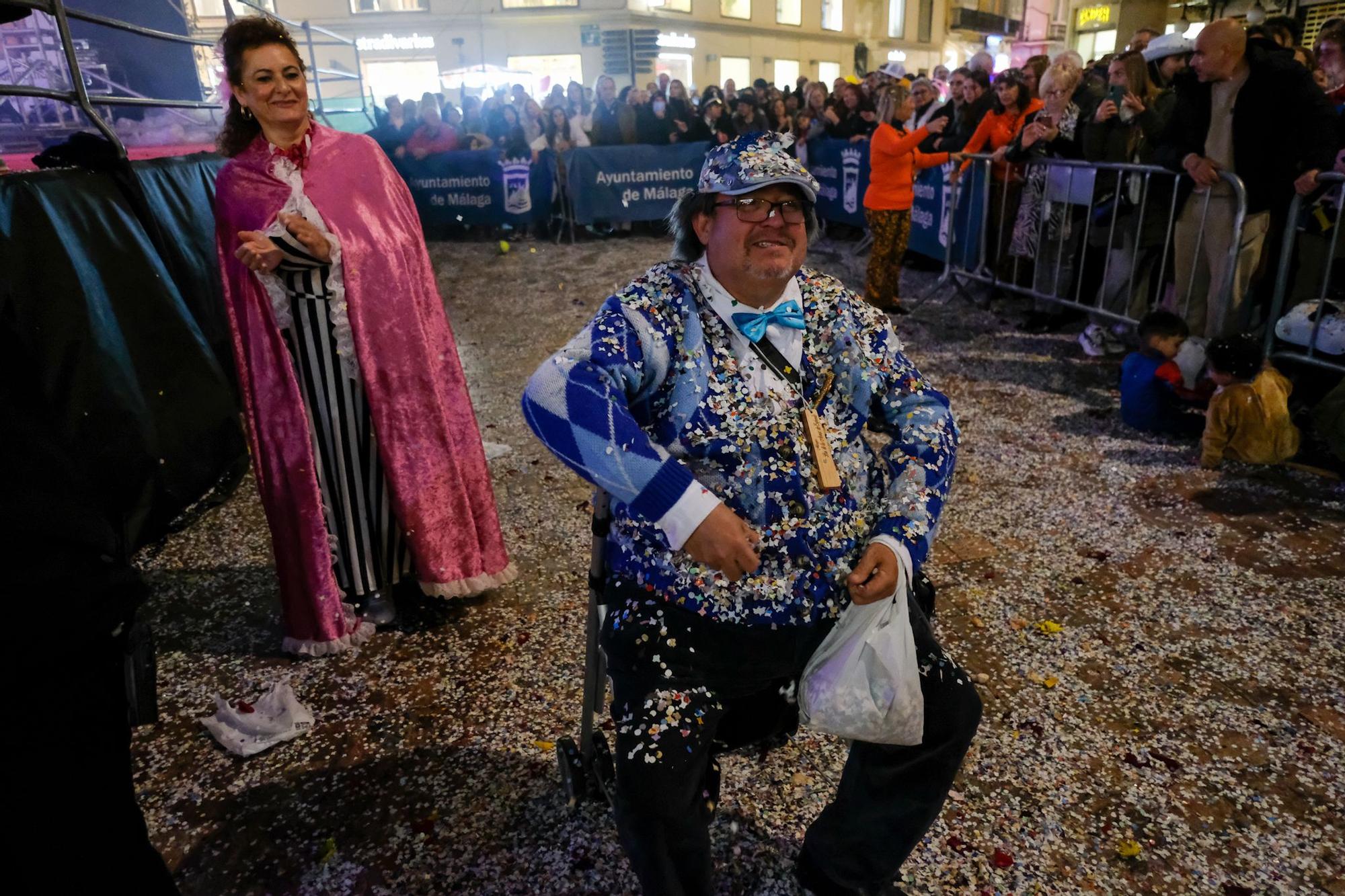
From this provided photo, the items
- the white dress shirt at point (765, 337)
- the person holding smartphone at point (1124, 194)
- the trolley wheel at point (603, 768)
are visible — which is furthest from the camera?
the person holding smartphone at point (1124, 194)

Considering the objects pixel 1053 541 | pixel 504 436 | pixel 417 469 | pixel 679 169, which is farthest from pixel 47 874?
pixel 679 169

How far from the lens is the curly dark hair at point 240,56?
9.25ft

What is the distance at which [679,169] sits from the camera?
13812 mm

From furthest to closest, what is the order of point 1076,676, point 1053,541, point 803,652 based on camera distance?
point 1053,541 → point 1076,676 → point 803,652

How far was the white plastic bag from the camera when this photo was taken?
5.69ft

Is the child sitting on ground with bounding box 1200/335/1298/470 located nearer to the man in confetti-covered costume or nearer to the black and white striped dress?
the man in confetti-covered costume

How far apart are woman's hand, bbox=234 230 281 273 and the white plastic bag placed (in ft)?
7.05

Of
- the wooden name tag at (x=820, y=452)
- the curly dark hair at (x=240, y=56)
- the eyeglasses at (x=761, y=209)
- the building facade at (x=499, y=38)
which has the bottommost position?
the wooden name tag at (x=820, y=452)

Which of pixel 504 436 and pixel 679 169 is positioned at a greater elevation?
pixel 679 169

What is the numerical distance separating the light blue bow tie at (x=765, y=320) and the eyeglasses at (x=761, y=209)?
189 millimetres

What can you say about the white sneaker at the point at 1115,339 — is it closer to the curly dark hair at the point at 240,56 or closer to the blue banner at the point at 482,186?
the curly dark hair at the point at 240,56

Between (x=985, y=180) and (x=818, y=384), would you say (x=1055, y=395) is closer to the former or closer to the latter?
(x=985, y=180)

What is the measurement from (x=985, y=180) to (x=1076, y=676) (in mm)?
6117

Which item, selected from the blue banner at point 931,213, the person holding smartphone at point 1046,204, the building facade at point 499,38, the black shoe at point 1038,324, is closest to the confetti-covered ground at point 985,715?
the black shoe at point 1038,324
